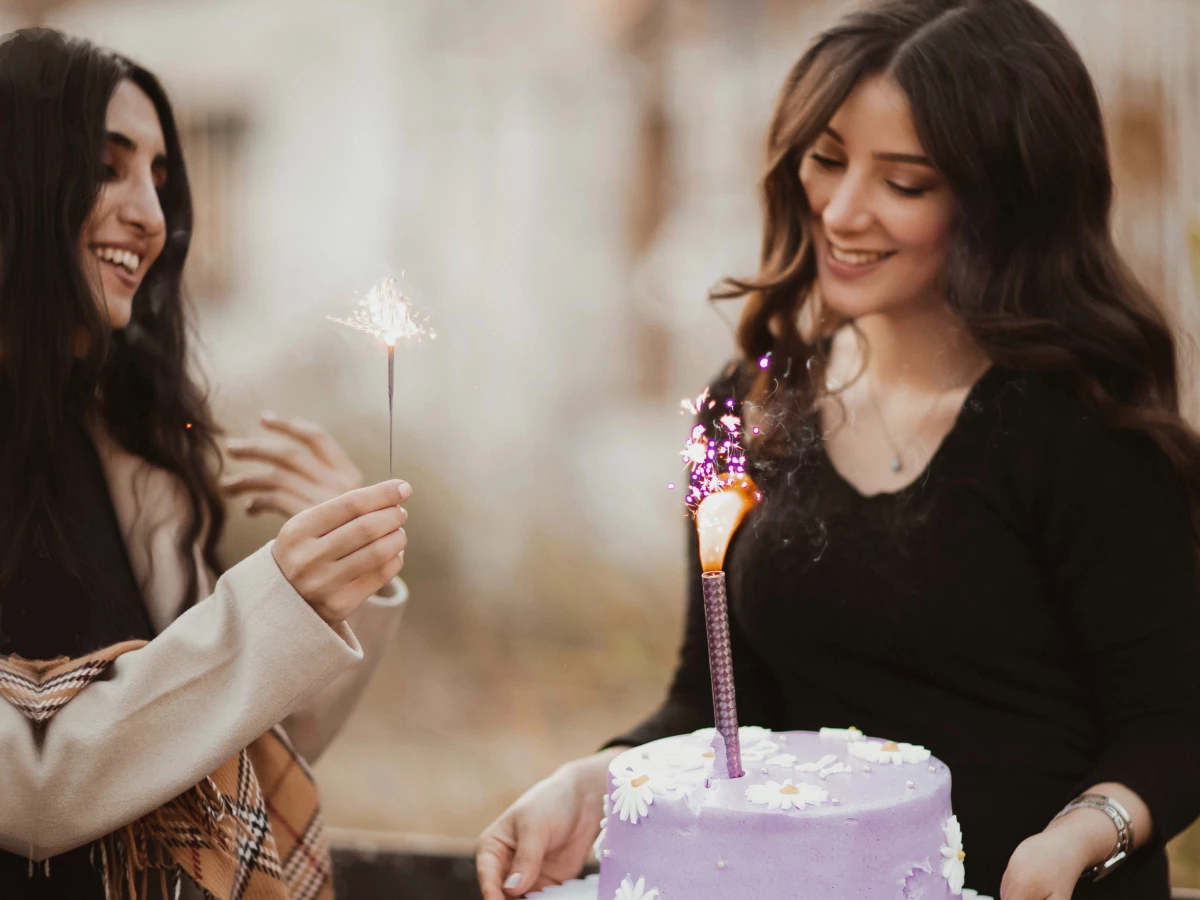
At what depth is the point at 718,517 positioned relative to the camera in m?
1.23

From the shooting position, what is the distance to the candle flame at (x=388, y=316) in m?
1.22

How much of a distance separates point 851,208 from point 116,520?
37.2 inches

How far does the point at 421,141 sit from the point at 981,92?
192 centimetres

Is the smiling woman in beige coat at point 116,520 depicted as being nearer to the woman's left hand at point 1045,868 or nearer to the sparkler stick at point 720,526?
the sparkler stick at point 720,526

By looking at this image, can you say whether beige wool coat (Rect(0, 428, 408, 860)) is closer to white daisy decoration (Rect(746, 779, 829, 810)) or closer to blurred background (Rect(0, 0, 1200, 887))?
white daisy decoration (Rect(746, 779, 829, 810))

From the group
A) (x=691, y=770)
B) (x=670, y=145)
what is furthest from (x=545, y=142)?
(x=691, y=770)

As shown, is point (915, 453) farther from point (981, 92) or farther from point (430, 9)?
point (430, 9)

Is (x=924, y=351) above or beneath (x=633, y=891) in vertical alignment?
above

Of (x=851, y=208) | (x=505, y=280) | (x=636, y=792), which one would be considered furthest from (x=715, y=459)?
(x=505, y=280)

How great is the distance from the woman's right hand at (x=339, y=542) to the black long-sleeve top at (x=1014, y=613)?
51cm

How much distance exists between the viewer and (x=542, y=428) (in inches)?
130

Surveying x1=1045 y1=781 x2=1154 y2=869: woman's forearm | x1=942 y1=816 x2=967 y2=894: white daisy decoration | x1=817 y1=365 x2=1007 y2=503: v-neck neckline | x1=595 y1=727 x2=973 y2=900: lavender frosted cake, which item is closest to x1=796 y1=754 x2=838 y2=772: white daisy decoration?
x1=595 y1=727 x2=973 y2=900: lavender frosted cake

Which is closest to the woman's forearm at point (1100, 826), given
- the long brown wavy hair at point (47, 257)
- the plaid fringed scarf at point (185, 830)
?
the plaid fringed scarf at point (185, 830)

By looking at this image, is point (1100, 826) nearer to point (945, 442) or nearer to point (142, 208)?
point (945, 442)
